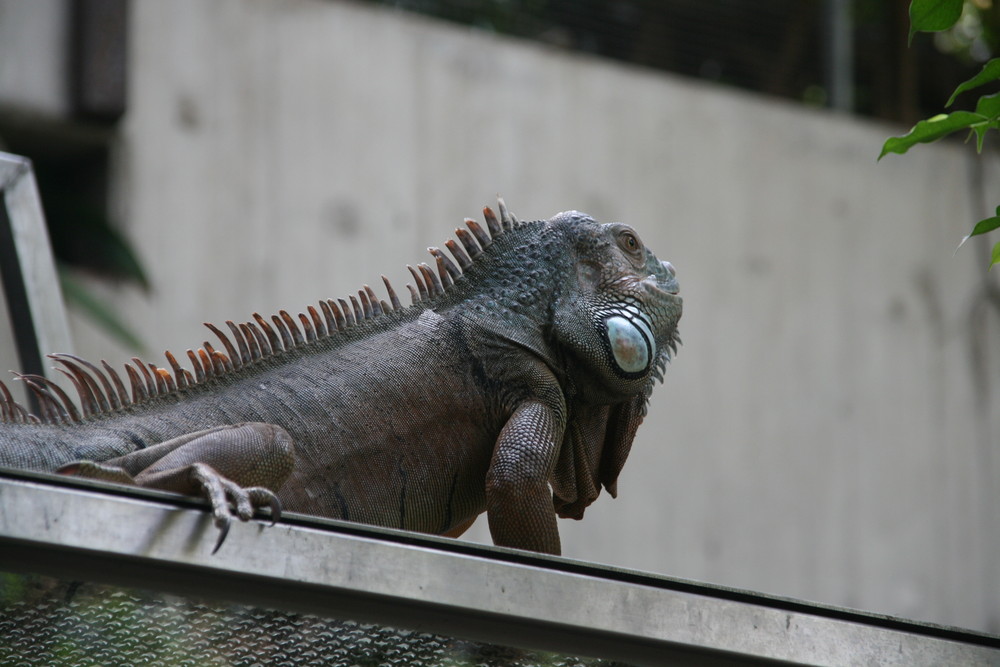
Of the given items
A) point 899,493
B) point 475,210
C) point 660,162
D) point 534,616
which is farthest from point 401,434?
point 899,493

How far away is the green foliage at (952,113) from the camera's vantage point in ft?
6.19

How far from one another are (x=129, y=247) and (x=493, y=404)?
3529mm

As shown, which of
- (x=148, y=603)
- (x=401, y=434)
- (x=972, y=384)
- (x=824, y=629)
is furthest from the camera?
(x=972, y=384)

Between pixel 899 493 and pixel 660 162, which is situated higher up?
pixel 660 162

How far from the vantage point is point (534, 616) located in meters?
1.72

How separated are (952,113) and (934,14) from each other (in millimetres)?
149

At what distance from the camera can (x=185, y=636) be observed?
1747mm

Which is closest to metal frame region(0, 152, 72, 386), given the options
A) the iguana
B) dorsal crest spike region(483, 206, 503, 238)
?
the iguana

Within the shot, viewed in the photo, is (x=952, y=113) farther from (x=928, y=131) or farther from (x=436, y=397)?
(x=436, y=397)

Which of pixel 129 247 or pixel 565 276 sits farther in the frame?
pixel 129 247

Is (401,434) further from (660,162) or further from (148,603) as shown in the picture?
(660,162)

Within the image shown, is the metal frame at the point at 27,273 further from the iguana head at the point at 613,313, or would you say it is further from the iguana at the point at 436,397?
the iguana head at the point at 613,313

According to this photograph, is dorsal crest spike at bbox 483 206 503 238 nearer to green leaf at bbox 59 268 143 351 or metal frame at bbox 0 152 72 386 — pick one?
metal frame at bbox 0 152 72 386

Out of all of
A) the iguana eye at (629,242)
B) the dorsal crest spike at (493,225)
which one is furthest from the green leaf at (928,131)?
the dorsal crest spike at (493,225)
